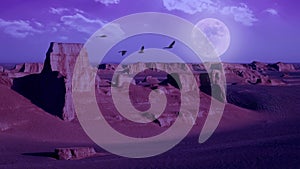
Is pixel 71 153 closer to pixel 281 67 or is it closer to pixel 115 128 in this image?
pixel 115 128

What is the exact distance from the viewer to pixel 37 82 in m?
33.9

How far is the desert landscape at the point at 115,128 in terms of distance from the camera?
21359 mm

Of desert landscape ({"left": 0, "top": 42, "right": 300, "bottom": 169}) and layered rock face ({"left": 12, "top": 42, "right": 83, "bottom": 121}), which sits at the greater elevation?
layered rock face ({"left": 12, "top": 42, "right": 83, "bottom": 121})

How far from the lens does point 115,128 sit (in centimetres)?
3184

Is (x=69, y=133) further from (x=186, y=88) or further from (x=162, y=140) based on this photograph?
(x=186, y=88)

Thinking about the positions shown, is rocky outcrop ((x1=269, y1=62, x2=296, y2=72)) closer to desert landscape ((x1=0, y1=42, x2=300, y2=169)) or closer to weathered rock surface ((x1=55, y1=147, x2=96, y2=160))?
desert landscape ((x1=0, y1=42, x2=300, y2=169))

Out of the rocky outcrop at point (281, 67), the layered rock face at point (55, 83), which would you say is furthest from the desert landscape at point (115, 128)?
the rocky outcrop at point (281, 67)

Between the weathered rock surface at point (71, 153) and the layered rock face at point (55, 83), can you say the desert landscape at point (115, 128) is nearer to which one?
the layered rock face at point (55, 83)

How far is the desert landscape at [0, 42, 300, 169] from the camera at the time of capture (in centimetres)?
2136

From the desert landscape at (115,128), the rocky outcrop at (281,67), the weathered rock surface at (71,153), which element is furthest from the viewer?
the rocky outcrop at (281,67)

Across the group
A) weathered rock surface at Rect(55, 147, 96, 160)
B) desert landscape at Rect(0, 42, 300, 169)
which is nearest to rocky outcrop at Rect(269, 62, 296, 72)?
desert landscape at Rect(0, 42, 300, 169)

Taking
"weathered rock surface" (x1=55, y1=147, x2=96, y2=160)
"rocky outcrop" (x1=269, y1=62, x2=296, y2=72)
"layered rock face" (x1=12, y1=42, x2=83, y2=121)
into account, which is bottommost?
"weathered rock surface" (x1=55, y1=147, x2=96, y2=160)

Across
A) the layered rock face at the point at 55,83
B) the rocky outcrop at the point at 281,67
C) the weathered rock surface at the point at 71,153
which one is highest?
the rocky outcrop at the point at 281,67

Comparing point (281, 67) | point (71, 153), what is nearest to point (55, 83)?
point (71, 153)
